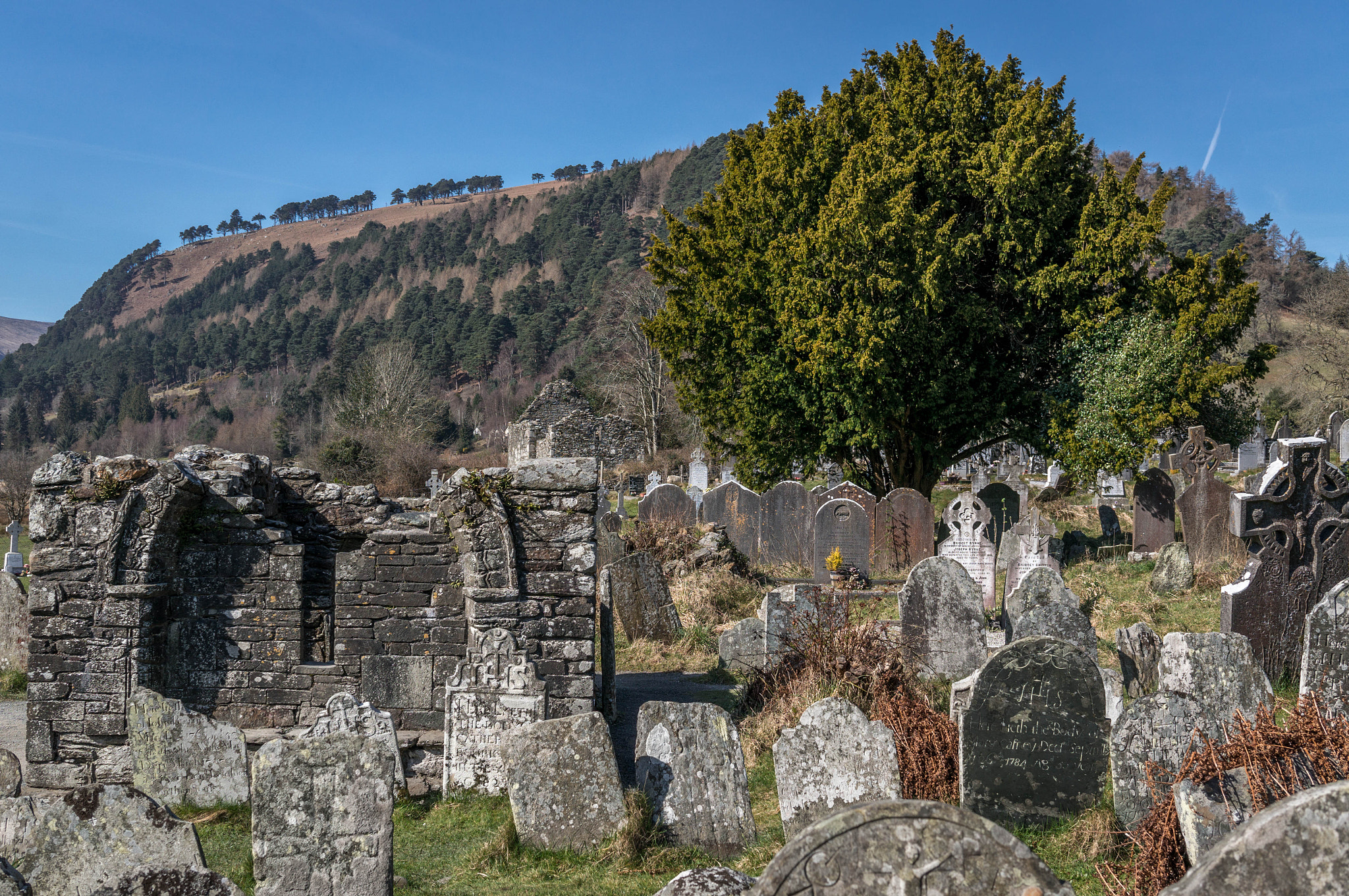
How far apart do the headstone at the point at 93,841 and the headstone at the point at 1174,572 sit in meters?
12.0

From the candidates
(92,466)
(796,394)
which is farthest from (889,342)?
(92,466)

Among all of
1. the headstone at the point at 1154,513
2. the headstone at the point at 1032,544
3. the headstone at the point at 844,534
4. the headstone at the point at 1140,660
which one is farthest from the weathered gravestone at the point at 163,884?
the headstone at the point at 1154,513

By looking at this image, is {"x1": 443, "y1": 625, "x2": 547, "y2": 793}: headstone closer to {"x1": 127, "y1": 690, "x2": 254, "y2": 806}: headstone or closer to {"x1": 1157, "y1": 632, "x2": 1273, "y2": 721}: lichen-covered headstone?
{"x1": 127, "y1": 690, "x2": 254, "y2": 806}: headstone

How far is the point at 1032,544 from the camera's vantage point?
1210 centimetres

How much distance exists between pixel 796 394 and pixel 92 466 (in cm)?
1122

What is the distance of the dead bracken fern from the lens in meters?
3.92

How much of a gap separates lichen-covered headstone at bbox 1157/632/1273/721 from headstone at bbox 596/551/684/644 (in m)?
6.27

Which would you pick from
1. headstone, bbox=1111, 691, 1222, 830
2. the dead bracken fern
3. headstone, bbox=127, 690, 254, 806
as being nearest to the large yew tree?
headstone, bbox=1111, 691, 1222, 830

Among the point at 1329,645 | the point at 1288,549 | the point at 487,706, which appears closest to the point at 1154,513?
the point at 1288,549

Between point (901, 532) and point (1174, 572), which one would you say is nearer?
point (1174, 572)

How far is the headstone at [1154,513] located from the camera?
14211 mm

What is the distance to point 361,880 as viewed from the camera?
3918mm

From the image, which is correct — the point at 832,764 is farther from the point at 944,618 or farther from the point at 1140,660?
the point at 944,618

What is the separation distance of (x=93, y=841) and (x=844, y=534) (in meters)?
11.1
